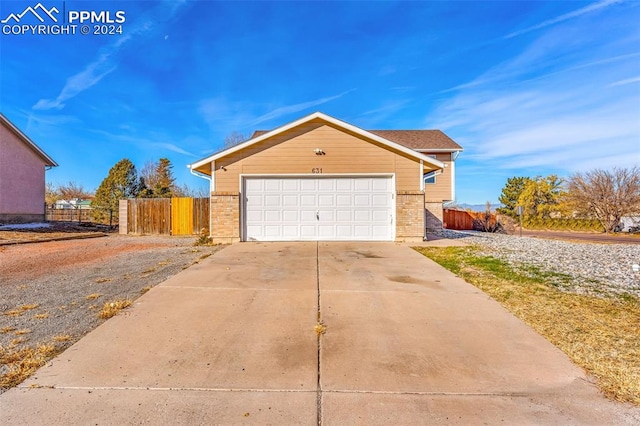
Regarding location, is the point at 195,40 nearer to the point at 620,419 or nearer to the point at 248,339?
the point at 248,339

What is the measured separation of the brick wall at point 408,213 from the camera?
1077 cm

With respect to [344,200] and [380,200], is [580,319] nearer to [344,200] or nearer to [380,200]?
[380,200]

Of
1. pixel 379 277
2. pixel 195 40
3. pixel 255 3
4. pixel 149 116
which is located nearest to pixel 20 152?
pixel 149 116

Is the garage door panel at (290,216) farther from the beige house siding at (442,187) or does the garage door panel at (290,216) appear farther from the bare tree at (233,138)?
the bare tree at (233,138)

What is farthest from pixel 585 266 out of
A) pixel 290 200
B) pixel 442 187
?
pixel 442 187

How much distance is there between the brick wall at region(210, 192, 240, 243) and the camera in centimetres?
1067

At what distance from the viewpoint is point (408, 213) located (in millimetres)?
10781

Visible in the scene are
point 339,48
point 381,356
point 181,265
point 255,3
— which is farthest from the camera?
point 339,48

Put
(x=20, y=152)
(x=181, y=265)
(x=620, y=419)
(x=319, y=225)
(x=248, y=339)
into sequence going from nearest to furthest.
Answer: (x=620, y=419)
(x=248, y=339)
(x=181, y=265)
(x=319, y=225)
(x=20, y=152)

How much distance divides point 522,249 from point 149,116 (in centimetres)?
2031

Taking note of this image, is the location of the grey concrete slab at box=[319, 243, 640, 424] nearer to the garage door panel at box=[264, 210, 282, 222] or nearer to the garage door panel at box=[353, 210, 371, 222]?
the garage door panel at box=[353, 210, 371, 222]

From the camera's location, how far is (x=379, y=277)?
5.90m

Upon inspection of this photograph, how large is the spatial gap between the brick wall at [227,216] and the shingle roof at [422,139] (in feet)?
29.8

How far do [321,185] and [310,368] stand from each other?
27.6 feet
